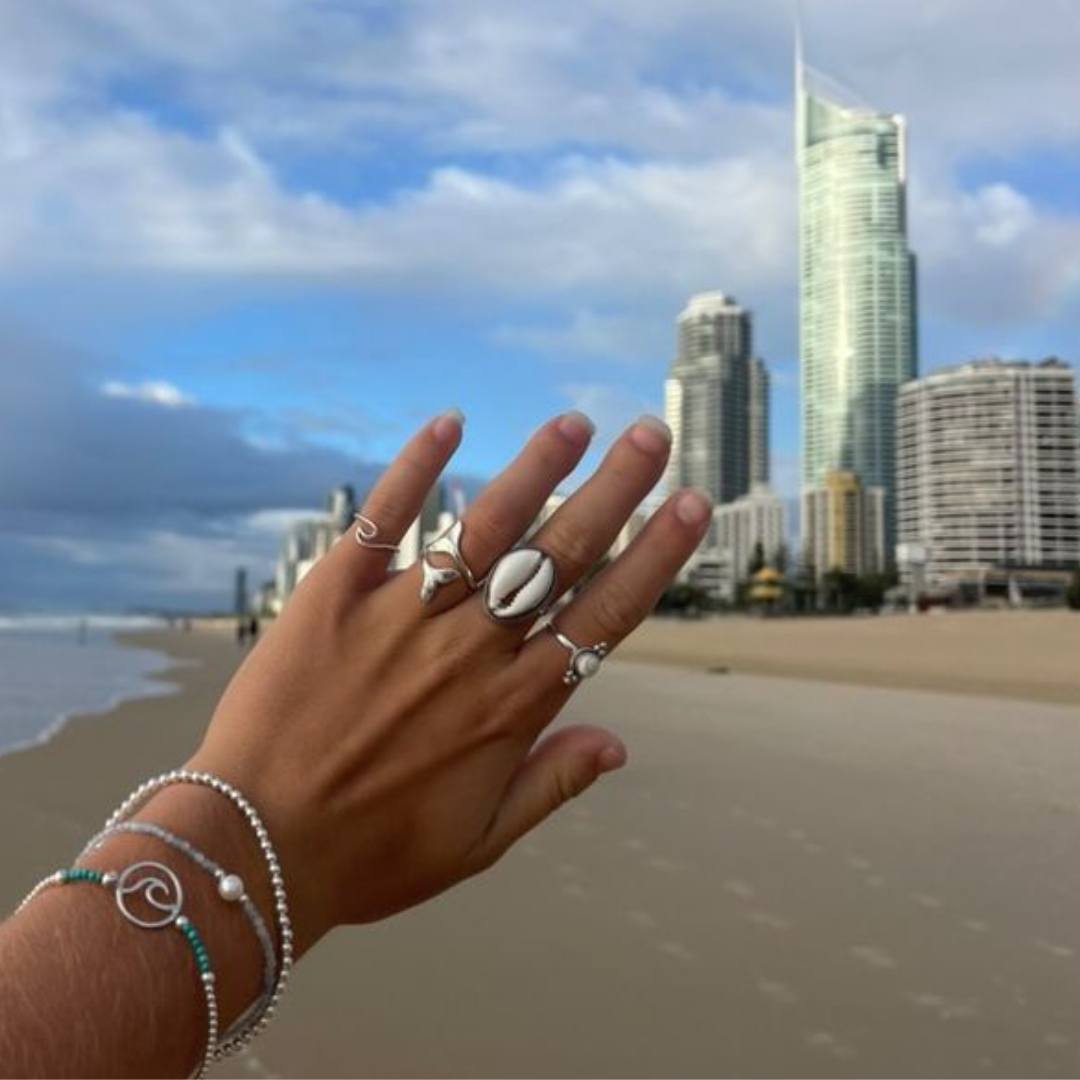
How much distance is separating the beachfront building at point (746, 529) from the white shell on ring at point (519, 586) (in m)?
113

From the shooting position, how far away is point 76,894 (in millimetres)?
983

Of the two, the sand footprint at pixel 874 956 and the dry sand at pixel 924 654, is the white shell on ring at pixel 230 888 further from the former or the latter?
the dry sand at pixel 924 654

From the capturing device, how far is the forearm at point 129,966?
89 centimetres

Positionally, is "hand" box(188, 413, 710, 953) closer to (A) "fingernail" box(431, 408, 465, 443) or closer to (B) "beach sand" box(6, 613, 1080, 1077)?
(A) "fingernail" box(431, 408, 465, 443)

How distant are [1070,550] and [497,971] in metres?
99.0

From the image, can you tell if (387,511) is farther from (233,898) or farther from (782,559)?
(782,559)

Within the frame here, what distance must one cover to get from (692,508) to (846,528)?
4375 inches

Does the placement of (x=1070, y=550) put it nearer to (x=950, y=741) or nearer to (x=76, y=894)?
(x=950, y=741)

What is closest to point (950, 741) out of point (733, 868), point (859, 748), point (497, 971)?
point (859, 748)

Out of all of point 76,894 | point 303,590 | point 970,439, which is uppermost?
point 970,439

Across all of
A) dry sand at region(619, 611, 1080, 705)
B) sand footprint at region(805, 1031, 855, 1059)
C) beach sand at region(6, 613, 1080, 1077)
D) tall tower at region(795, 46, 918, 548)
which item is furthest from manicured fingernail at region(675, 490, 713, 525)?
tall tower at region(795, 46, 918, 548)

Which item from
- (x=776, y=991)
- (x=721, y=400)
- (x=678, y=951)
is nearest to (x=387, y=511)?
(x=776, y=991)

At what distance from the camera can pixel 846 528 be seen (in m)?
108

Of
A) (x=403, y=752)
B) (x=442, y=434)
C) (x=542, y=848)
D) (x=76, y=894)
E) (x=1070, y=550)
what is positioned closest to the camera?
(x=76, y=894)
